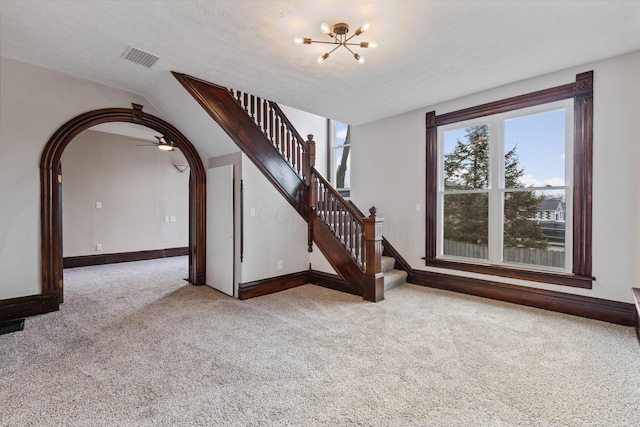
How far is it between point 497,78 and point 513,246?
7.16ft

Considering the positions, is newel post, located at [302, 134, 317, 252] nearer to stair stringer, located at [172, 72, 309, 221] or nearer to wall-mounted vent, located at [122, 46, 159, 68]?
stair stringer, located at [172, 72, 309, 221]

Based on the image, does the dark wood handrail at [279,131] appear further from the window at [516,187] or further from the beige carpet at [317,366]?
the beige carpet at [317,366]

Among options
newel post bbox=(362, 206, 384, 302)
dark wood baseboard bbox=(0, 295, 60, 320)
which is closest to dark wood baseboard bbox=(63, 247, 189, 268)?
dark wood baseboard bbox=(0, 295, 60, 320)

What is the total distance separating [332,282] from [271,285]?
93 centimetres

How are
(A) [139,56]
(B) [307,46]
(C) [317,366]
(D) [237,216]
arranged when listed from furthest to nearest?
(D) [237,216] < (A) [139,56] < (B) [307,46] < (C) [317,366]

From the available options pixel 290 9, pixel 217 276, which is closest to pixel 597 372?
pixel 290 9

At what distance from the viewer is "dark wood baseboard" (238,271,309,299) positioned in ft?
13.4

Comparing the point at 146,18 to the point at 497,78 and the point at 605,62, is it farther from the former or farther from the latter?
the point at 605,62

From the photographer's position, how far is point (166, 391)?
79.7 inches

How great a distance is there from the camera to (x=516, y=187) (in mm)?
3965

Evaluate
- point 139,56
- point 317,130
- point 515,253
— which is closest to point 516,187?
point 515,253

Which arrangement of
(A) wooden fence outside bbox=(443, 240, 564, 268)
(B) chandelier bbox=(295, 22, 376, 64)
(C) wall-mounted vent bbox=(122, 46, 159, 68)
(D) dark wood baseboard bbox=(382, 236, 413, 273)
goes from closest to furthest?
1. (B) chandelier bbox=(295, 22, 376, 64)
2. (C) wall-mounted vent bbox=(122, 46, 159, 68)
3. (A) wooden fence outside bbox=(443, 240, 564, 268)
4. (D) dark wood baseboard bbox=(382, 236, 413, 273)

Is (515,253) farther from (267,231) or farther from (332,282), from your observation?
(267,231)

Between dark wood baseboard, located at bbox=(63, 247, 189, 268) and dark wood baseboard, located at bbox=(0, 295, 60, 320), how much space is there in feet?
10.2
